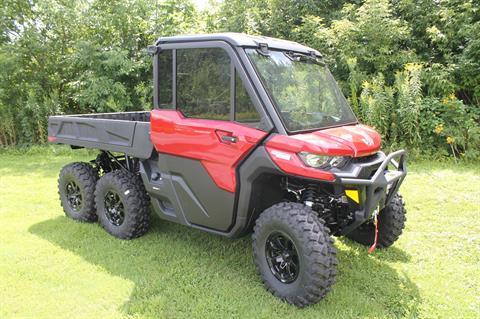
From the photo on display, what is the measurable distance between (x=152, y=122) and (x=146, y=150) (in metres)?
0.34

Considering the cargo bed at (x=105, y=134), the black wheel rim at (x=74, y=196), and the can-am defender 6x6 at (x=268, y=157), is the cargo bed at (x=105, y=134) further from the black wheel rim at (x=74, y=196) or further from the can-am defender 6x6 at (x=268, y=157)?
the black wheel rim at (x=74, y=196)

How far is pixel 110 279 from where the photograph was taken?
358 centimetres

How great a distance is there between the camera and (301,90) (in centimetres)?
353

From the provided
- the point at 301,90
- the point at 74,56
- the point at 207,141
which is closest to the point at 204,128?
the point at 207,141

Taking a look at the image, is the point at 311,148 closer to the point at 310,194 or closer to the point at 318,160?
the point at 318,160

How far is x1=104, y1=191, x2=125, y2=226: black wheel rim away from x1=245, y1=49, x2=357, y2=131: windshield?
2214mm

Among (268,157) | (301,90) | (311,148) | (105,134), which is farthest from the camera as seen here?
(105,134)

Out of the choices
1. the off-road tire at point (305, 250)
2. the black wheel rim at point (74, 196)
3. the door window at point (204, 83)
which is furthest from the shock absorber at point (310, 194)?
the black wheel rim at point (74, 196)

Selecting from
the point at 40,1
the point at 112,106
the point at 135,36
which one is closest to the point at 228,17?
the point at 135,36

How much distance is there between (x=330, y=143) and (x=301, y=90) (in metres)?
0.67

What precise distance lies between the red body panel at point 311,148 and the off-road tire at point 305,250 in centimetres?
33

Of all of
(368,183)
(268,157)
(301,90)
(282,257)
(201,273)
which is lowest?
(201,273)

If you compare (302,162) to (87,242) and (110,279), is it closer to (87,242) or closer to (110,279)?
(110,279)

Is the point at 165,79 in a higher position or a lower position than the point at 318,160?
higher
